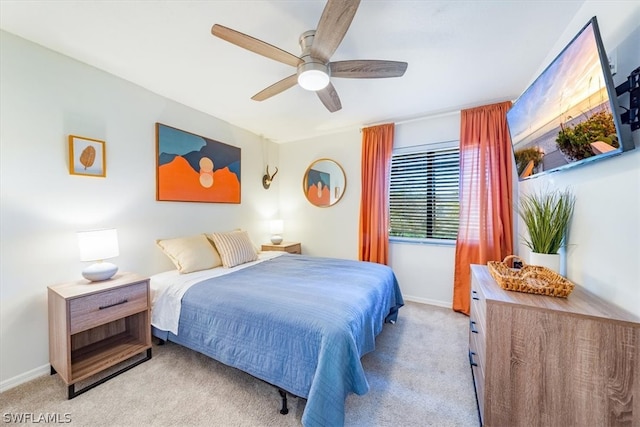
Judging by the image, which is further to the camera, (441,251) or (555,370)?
(441,251)

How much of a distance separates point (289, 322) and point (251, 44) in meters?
1.76

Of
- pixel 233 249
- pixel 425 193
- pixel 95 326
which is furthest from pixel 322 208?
pixel 95 326

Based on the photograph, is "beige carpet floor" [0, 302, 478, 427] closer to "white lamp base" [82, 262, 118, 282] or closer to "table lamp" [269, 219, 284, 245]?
"white lamp base" [82, 262, 118, 282]

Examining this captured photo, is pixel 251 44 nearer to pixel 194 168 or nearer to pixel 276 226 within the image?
pixel 194 168

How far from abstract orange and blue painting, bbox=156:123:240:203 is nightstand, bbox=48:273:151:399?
111cm

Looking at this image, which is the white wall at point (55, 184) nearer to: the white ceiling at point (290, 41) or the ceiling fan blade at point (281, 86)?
the white ceiling at point (290, 41)

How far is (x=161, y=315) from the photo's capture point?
81.2 inches

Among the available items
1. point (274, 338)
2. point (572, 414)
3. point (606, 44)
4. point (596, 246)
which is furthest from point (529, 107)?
point (274, 338)

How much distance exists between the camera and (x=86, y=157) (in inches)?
82.7

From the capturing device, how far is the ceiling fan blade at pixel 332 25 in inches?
47.1

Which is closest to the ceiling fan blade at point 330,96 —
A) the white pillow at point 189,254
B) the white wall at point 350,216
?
the white wall at point 350,216

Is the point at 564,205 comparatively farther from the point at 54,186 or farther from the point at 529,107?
the point at 54,186

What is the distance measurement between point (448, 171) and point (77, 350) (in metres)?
4.24

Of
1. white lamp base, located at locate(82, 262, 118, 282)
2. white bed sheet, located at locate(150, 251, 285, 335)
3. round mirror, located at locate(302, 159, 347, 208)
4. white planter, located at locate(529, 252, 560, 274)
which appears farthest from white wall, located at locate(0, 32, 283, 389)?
white planter, located at locate(529, 252, 560, 274)
